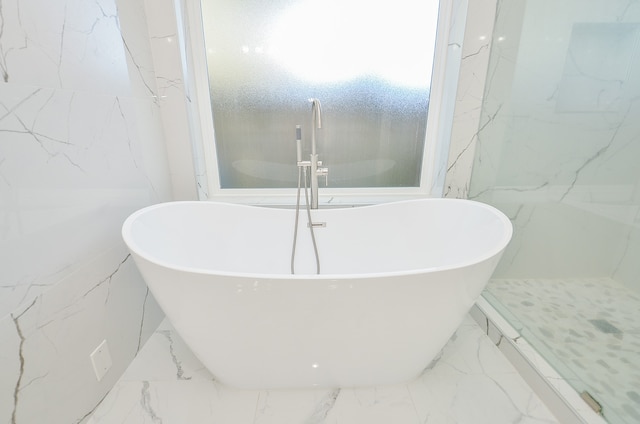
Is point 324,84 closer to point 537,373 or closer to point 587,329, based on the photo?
point 537,373

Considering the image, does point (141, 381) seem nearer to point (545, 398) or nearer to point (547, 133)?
point (545, 398)

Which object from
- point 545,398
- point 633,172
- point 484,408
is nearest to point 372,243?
point 484,408

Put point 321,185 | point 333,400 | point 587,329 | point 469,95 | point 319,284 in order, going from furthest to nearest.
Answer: point 321,185, point 469,95, point 587,329, point 333,400, point 319,284

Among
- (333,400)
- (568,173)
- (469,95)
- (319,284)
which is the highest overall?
(469,95)

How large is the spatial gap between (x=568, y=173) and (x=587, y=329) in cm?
78

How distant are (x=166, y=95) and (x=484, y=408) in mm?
2064

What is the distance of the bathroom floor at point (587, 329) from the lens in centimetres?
107

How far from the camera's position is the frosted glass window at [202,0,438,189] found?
1.59m

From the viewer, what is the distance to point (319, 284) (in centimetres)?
85

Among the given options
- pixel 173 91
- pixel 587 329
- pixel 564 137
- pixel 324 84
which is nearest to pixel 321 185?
pixel 324 84

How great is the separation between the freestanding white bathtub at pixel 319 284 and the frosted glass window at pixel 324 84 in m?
0.39

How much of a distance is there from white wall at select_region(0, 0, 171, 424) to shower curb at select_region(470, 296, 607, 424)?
5.68ft

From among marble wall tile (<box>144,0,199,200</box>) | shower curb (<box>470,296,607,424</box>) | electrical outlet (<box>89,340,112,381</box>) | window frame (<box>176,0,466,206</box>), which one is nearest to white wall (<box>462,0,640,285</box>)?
window frame (<box>176,0,466,206</box>)

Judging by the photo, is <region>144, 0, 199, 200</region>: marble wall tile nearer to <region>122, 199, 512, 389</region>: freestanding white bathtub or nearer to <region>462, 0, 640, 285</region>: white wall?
<region>122, 199, 512, 389</region>: freestanding white bathtub
